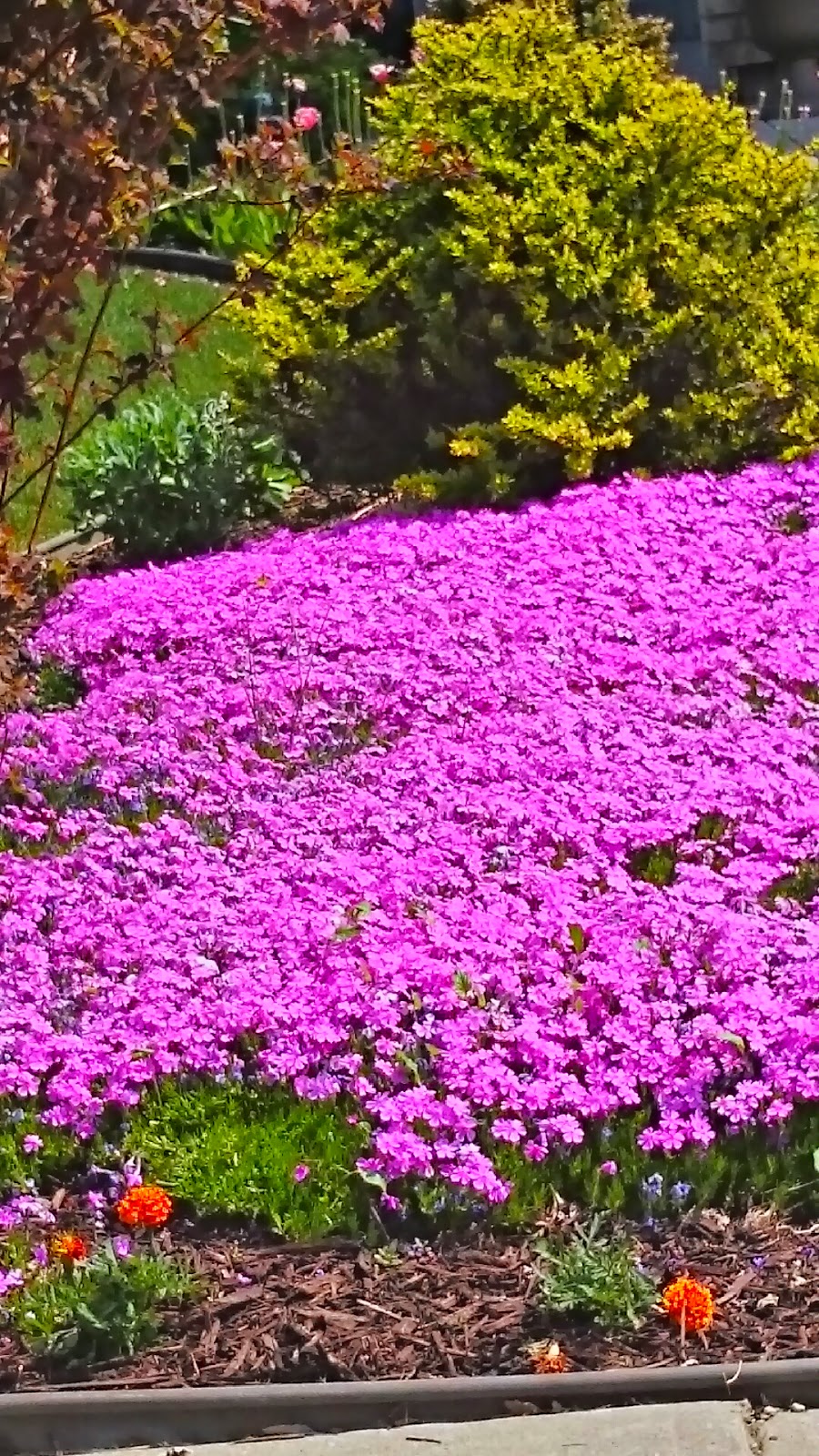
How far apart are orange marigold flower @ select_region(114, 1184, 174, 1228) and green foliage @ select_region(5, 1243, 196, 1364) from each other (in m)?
0.13

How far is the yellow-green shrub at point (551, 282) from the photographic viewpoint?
21.4 feet

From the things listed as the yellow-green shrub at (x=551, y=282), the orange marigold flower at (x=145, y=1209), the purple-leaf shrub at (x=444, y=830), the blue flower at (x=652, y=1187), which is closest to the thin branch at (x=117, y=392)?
the yellow-green shrub at (x=551, y=282)

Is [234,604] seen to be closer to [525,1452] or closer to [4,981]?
[4,981]

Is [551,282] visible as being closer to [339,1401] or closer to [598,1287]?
[598,1287]

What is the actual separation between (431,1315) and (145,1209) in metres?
0.66

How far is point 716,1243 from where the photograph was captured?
10.6 ft

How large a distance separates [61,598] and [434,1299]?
384 cm

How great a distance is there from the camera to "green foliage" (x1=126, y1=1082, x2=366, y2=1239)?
3.34 metres

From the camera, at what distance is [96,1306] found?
308 cm

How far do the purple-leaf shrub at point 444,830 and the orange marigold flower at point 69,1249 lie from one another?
34 centimetres

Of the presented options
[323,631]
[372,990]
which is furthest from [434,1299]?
[323,631]

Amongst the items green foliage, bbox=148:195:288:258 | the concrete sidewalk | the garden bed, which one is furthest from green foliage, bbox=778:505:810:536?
green foliage, bbox=148:195:288:258

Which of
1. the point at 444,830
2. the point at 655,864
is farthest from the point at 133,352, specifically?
the point at 655,864

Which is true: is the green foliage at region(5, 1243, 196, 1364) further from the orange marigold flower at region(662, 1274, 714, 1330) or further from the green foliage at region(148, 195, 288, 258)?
the green foliage at region(148, 195, 288, 258)
